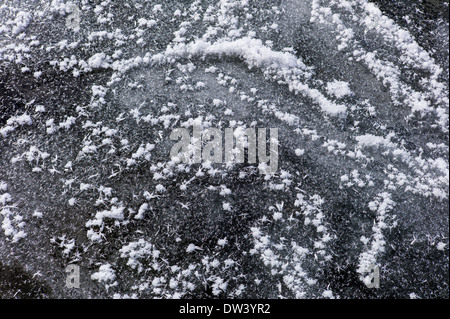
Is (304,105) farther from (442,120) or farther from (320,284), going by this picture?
(320,284)

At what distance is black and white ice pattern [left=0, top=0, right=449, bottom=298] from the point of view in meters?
1.76

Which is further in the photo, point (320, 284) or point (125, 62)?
point (125, 62)

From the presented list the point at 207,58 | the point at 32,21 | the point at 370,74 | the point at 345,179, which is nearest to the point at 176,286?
the point at 345,179

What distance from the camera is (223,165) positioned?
194cm

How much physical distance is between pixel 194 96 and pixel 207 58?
0.96 feet

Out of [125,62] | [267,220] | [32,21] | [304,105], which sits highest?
[32,21]

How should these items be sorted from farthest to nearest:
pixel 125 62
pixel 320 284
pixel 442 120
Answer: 1. pixel 125 62
2. pixel 442 120
3. pixel 320 284

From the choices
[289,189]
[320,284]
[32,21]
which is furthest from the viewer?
[32,21]

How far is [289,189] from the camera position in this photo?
1.89 m

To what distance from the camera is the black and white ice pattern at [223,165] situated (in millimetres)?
1761

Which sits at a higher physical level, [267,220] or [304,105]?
[304,105]

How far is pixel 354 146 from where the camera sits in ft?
6.50

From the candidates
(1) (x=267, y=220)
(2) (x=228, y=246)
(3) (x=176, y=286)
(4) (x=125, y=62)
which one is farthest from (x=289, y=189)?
(4) (x=125, y=62)

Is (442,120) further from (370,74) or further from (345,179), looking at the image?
(345,179)
